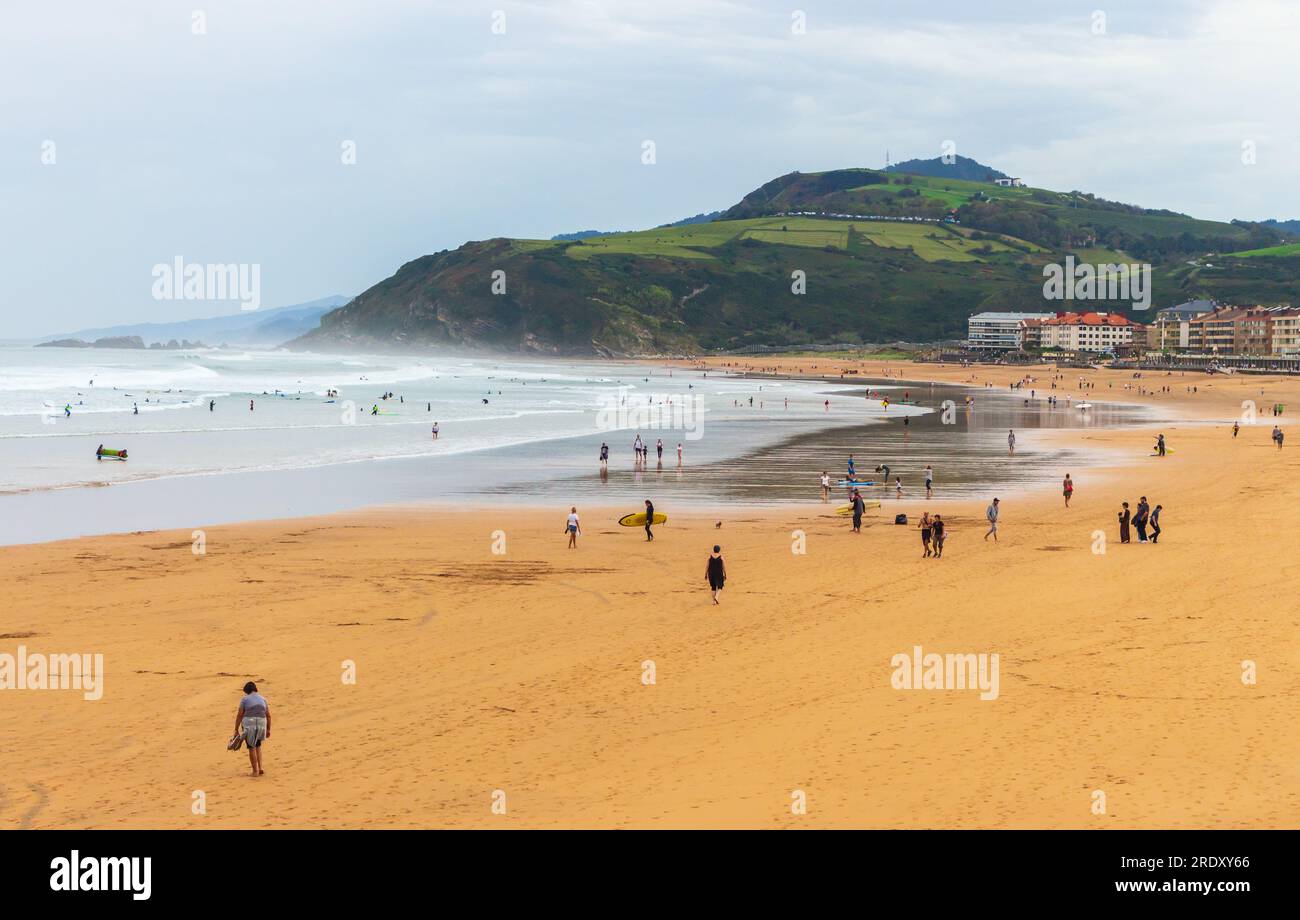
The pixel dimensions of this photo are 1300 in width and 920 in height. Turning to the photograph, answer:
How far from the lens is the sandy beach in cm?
1268

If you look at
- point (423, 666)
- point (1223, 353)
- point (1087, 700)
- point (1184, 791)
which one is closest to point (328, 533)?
point (423, 666)

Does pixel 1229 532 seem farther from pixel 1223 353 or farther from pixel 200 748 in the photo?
pixel 1223 353

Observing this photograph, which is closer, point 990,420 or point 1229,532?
point 1229,532

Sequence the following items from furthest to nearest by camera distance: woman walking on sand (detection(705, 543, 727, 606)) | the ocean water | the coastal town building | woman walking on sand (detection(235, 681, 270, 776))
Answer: the coastal town building, the ocean water, woman walking on sand (detection(705, 543, 727, 606)), woman walking on sand (detection(235, 681, 270, 776))

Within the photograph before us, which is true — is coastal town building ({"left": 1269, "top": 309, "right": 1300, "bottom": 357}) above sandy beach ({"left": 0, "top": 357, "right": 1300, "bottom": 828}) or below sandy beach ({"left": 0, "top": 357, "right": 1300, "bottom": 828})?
above

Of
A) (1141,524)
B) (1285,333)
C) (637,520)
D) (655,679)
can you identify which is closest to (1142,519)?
(1141,524)

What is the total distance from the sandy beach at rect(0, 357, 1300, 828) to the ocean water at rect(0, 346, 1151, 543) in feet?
24.0

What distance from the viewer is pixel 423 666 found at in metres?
18.3

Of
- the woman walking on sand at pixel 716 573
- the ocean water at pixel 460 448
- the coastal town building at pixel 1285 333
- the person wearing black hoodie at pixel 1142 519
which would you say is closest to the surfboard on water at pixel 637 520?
the ocean water at pixel 460 448

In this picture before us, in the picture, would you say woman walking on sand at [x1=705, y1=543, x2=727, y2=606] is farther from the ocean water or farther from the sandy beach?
the ocean water

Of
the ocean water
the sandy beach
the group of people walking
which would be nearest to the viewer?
the sandy beach

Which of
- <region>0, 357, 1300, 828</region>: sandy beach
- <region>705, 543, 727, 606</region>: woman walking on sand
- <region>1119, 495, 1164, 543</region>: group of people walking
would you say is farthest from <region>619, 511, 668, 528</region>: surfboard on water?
<region>1119, 495, 1164, 543</region>: group of people walking

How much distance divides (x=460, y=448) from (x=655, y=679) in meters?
40.2
